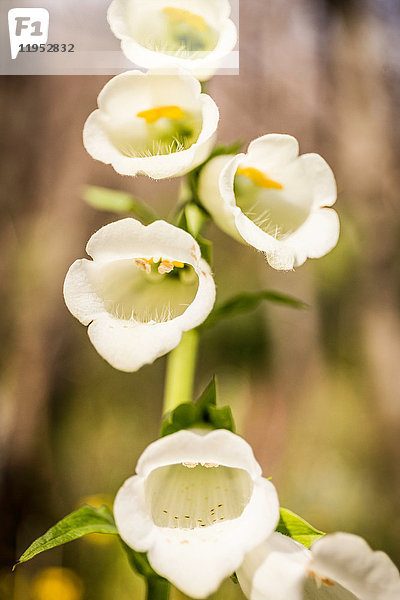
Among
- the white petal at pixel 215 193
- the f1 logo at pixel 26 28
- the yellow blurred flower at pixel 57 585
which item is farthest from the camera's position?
the yellow blurred flower at pixel 57 585

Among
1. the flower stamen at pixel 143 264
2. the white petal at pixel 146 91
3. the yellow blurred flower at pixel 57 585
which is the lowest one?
the yellow blurred flower at pixel 57 585

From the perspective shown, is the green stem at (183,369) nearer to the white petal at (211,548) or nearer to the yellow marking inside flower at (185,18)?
the white petal at (211,548)

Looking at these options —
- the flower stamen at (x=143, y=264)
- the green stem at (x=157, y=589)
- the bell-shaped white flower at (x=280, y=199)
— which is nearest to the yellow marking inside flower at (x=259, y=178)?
the bell-shaped white flower at (x=280, y=199)

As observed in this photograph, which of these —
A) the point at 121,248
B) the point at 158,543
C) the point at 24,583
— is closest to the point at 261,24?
the point at 121,248

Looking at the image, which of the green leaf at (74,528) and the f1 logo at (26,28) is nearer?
the green leaf at (74,528)

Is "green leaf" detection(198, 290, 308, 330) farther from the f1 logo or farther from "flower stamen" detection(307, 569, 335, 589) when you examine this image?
the f1 logo

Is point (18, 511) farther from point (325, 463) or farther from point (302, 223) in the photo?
point (302, 223)
